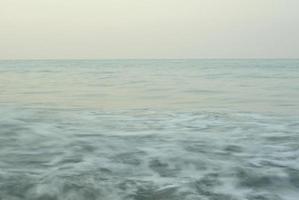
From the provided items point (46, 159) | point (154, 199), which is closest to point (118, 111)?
point (46, 159)

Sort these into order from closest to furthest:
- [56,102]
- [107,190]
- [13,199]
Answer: [13,199] → [107,190] → [56,102]

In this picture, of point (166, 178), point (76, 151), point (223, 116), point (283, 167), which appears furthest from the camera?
point (223, 116)

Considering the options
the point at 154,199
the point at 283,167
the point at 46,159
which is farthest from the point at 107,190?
the point at 283,167

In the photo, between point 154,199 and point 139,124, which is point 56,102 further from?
point 154,199

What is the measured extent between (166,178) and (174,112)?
20.5 ft

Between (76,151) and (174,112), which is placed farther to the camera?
(174,112)

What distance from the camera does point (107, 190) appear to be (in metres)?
3.88

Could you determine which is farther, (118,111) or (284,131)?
(118,111)

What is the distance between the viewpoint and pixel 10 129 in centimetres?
763

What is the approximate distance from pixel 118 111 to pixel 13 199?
7333 mm

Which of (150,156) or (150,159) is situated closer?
(150,159)

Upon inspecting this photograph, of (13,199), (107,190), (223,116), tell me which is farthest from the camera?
(223,116)

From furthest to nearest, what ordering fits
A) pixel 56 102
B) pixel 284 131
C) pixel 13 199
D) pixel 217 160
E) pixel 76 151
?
pixel 56 102 < pixel 284 131 < pixel 76 151 < pixel 217 160 < pixel 13 199

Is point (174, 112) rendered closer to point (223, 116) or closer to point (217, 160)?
point (223, 116)
